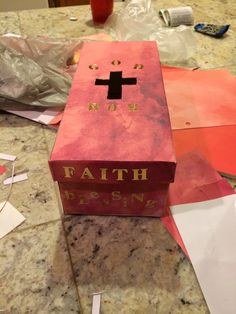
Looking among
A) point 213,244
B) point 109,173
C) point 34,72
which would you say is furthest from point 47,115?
point 213,244

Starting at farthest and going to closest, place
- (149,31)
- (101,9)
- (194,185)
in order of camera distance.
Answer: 1. (101,9)
2. (149,31)
3. (194,185)

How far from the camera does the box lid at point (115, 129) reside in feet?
1.30

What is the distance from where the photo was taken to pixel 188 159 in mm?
565

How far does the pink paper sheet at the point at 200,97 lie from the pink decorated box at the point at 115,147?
175 mm

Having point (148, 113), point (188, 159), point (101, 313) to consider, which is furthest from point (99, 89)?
point (101, 313)

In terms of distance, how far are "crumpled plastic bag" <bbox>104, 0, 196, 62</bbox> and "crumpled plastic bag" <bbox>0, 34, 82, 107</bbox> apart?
0.87 feet

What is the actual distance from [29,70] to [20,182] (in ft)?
0.97

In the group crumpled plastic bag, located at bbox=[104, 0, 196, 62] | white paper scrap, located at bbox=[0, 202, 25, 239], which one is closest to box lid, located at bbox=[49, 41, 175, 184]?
white paper scrap, located at bbox=[0, 202, 25, 239]

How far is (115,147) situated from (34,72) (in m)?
0.38

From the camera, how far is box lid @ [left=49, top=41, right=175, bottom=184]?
0.40 meters

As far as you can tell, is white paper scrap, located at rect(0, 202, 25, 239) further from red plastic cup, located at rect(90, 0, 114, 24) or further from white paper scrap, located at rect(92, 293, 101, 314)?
red plastic cup, located at rect(90, 0, 114, 24)

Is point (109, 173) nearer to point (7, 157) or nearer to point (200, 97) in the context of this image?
point (7, 157)

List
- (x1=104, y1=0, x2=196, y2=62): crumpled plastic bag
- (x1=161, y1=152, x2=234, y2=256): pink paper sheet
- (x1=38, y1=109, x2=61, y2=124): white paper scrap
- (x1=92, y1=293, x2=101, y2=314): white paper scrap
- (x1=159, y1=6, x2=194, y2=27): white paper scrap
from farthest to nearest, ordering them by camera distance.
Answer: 1. (x1=159, y1=6, x2=194, y2=27): white paper scrap
2. (x1=104, y1=0, x2=196, y2=62): crumpled plastic bag
3. (x1=38, y1=109, x2=61, y2=124): white paper scrap
4. (x1=161, y1=152, x2=234, y2=256): pink paper sheet
5. (x1=92, y1=293, x2=101, y2=314): white paper scrap

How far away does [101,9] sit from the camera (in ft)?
3.45
